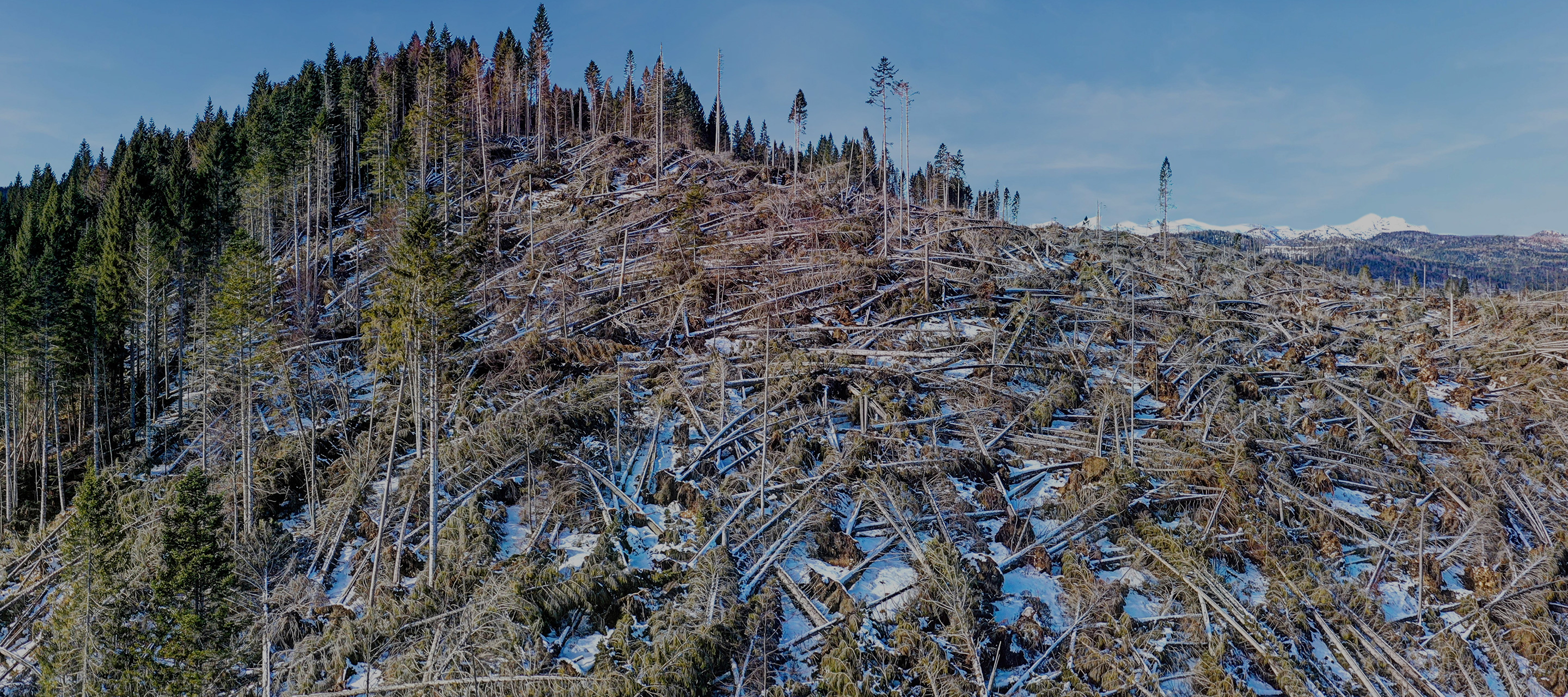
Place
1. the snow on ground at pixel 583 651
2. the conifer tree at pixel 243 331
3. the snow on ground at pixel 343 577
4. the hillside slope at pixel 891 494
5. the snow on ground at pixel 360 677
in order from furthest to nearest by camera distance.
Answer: the conifer tree at pixel 243 331 → the snow on ground at pixel 343 577 → the hillside slope at pixel 891 494 → the snow on ground at pixel 583 651 → the snow on ground at pixel 360 677

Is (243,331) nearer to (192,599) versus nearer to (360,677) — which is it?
(192,599)

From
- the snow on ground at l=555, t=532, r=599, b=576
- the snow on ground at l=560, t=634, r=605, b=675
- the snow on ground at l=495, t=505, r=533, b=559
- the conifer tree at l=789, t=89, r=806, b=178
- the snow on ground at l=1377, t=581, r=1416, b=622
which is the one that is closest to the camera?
the snow on ground at l=560, t=634, r=605, b=675

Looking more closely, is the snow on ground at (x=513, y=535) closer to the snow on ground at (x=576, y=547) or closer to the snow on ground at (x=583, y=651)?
the snow on ground at (x=576, y=547)

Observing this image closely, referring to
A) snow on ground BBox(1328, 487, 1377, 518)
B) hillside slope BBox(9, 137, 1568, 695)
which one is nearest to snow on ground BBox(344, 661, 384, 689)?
hillside slope BBox(9, 137, 1568, 695)

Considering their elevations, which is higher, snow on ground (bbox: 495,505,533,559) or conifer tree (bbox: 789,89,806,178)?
conifer tree (bbox: 789,89,806,178)

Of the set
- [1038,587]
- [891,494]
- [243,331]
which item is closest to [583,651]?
[891,494]

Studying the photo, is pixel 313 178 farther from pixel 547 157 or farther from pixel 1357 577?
pixel 1357 577

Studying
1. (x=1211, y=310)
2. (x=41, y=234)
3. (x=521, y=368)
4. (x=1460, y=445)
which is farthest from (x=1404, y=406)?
(x=41, y=234)

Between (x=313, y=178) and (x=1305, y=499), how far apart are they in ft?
214

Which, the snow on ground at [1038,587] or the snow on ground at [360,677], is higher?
the snow on ground at [1038,587]

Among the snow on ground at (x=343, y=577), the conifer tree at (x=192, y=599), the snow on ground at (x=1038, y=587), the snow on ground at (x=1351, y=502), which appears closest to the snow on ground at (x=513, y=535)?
the snow on ground at (x=343, y=577)

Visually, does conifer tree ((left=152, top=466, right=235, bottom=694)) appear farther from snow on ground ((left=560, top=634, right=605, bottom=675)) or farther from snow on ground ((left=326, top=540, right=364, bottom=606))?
snow on ground ((left=560, top=634, right=605, bottom=675))

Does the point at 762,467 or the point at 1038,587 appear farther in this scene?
the point at 762,467

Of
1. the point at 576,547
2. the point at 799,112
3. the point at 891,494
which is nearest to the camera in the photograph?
the point at 576,547
